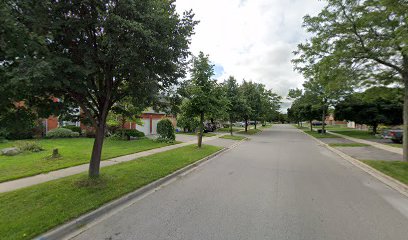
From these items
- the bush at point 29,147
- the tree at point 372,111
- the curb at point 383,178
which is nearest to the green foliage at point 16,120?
the bush at point 29,147

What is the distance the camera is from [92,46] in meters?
5.46

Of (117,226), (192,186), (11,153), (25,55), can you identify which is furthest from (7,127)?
(11,153)

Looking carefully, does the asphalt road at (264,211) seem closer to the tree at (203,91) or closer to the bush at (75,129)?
the tree at (203,91)

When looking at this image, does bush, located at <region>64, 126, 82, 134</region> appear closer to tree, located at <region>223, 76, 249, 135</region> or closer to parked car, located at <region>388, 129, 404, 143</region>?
tree, located at <region>223, 76, 249, 135</region>

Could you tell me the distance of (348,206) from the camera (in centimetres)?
519

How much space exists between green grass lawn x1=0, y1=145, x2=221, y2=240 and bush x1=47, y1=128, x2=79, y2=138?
530 inches

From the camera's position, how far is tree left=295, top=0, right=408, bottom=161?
27.6 feet

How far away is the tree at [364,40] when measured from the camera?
331 inches

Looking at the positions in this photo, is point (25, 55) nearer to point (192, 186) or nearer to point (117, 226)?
point (117, 226)

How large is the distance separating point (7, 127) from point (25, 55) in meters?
1.96

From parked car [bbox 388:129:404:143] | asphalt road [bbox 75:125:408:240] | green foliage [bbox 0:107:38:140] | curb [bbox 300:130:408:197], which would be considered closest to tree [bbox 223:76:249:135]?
parked car [bbox 388:129:404:143]

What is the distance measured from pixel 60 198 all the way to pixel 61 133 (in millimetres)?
→ 16061

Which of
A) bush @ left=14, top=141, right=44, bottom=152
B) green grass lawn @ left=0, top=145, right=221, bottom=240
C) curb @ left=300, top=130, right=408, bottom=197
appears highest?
bush @ left=14, top=141, right=44, bottom=152

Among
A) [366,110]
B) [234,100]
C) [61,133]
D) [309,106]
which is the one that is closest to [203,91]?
[61,133]
